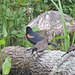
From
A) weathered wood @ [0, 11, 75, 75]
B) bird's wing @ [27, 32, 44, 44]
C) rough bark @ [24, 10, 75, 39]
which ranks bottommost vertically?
weathered wood @ [0, 11, 75, 75]

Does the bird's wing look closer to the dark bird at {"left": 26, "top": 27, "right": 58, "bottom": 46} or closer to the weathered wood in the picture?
the dark bird at {"left": 26, "top": 27, "right": 58, "bottom": 46}

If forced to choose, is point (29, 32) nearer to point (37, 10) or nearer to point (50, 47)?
point (50, 47)

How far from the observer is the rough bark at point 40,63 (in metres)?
1.42

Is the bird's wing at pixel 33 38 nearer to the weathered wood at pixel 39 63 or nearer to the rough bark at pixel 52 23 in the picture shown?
the weathered wood at pixel 39 63

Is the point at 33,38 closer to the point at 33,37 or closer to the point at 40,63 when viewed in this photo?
the point at 33,37

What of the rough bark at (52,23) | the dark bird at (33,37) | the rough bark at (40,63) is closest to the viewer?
the rough bark at (40,63)

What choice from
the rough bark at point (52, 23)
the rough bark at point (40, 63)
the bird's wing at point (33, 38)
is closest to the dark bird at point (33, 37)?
the bird's wing at point (33, 38)

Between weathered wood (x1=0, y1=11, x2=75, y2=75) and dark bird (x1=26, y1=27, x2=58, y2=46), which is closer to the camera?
weathered wood (x1=0, y1=11, x2=75, y2=75)

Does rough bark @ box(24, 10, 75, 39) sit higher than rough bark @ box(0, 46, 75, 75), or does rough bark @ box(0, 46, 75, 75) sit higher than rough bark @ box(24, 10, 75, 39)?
rough bark @ box(24, 10, 75, 39)

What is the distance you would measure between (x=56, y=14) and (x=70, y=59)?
2.37 m

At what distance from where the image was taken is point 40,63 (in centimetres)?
159

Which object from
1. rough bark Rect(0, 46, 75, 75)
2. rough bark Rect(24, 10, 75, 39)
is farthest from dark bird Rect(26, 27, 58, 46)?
rough bark Rect(24, 10, 75, 39)

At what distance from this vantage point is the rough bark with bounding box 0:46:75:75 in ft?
4.66

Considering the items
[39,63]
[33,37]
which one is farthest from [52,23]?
[39,63]
